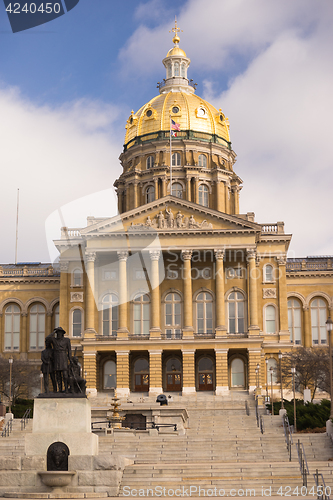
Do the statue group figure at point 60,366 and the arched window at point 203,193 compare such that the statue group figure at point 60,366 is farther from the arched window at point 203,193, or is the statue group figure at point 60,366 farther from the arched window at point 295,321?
the arched window at point 203,193

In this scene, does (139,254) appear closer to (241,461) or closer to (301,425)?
(301,425)

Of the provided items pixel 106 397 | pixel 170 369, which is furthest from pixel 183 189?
pixel 106 397

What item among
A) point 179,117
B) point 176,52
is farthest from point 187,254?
point 176,52

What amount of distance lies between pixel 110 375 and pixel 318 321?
67.9 ft

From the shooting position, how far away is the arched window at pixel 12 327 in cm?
7550

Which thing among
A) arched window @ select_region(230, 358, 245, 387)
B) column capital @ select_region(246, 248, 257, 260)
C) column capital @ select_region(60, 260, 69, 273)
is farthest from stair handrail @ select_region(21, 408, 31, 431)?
column capital @ select_region(246, 248, 257, 260)

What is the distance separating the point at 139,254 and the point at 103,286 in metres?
4.25

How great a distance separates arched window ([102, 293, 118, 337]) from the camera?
224 feet

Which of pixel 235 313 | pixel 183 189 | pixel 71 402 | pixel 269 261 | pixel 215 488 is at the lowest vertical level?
pixel 215 488

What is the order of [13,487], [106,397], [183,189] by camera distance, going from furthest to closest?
[183,189] → [106,397] → [13,487]

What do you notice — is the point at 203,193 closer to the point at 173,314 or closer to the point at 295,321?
the point at 295,321

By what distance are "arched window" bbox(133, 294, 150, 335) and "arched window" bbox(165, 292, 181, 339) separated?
170 centimetres

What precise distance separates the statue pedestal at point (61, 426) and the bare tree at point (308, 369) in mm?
35244

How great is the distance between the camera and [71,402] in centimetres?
2755
